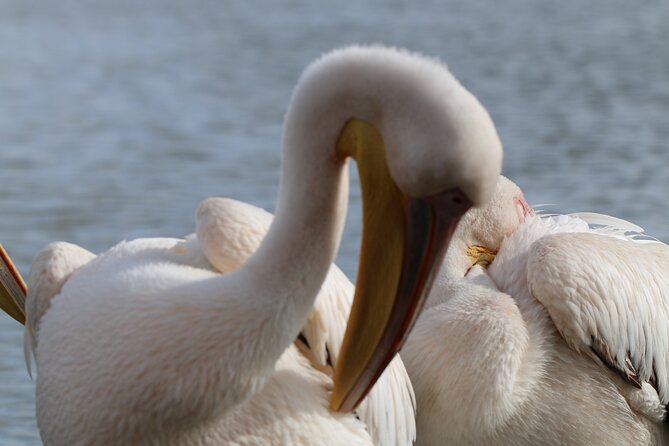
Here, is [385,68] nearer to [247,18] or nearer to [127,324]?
[127,324]

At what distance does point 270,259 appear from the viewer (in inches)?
130

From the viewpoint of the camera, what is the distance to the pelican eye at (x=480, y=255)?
5168 mm

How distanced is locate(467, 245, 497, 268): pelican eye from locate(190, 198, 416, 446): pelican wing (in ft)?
4.28

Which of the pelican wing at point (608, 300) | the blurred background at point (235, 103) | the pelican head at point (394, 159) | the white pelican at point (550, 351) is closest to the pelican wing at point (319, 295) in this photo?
the pelican head at point (394, 159)

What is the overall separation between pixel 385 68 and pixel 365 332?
0.66 meters

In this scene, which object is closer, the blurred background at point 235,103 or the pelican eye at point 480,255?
the pelican eye at point 480,255

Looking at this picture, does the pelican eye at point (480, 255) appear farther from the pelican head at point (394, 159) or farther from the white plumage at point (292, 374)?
the pelican head at point (394, 159)

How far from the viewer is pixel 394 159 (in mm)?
3115

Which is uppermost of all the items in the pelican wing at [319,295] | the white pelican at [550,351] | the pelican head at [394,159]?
the pelican head at [394,159]

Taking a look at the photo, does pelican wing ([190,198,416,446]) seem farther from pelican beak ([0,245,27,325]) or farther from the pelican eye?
pelican beak ([0,245,27,325])

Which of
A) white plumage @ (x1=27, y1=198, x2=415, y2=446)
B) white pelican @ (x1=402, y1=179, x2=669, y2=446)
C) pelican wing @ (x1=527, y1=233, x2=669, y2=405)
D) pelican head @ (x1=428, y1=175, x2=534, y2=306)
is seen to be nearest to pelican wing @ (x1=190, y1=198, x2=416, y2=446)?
white plumage @ (x1=27, y1=198, x2=415, y2=446)

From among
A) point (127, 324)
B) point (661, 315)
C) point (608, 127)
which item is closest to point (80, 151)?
point (608, 127)

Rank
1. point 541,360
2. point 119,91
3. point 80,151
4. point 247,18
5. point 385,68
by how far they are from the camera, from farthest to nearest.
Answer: point 247,18
point 119,91
point 80,151
point 541,360
point 385,68

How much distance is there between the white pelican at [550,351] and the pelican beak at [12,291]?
158 centimetres
